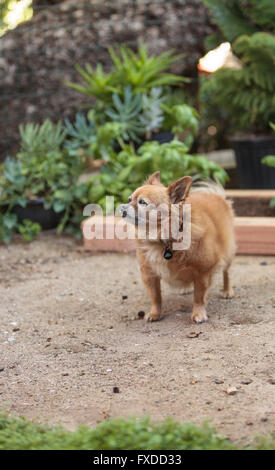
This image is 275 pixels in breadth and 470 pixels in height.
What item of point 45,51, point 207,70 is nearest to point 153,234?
point 45,51

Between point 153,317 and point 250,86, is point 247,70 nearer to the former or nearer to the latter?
point 250,86

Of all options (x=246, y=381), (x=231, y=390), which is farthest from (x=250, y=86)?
(x=231, y=390)

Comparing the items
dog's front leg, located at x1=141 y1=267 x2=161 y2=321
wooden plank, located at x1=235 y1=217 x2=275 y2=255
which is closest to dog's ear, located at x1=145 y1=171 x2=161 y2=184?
dog's front leg, located at x1=141 y1=267 x2=161 y2=321

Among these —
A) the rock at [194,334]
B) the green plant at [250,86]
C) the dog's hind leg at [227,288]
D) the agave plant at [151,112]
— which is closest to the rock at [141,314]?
the rock at [194,334]

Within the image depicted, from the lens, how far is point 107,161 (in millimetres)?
5727

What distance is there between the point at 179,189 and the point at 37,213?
2.92 meters

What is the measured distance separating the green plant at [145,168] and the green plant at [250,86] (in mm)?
1376

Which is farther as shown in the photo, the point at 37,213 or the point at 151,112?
the point at 37,213

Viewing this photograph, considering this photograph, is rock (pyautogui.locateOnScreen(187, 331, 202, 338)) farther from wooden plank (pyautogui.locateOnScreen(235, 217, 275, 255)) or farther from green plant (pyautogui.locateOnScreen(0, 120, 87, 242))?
green plant (pyautogui.locateOnScreen(0, 120, 87, 242))

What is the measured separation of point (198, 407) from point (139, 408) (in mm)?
249

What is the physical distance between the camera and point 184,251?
3465 millimetres

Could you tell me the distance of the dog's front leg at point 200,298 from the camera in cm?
359

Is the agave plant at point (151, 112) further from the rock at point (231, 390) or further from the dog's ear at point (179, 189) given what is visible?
the rock at point (231, 390)

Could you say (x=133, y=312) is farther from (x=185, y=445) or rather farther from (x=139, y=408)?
(x=185, y=445)
